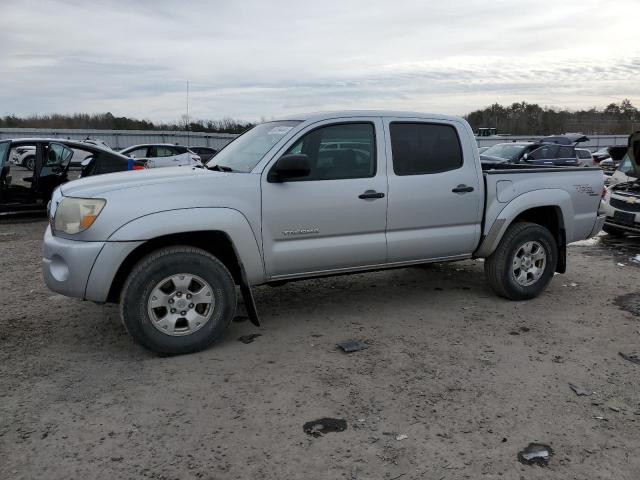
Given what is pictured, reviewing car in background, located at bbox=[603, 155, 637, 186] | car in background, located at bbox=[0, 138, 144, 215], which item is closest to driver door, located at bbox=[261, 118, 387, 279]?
car in background, located at bbox=[0, 138, 144, 215]

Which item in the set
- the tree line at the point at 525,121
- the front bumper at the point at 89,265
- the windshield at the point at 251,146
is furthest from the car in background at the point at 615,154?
the tree line at the point at 525,121

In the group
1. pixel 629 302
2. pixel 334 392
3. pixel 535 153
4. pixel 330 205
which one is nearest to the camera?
Answer: pixel 334 392

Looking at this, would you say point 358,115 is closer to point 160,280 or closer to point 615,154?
point 160,280

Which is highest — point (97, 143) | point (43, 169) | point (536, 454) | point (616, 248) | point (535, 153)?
point (97, 143)

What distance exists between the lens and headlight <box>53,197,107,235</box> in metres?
3.98

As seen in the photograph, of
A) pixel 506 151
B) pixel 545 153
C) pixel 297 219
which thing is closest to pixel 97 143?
pixel 506 151

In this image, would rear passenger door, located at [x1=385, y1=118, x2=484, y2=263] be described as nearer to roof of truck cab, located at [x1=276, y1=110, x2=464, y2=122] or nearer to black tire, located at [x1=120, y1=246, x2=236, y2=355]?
roof of truck cab, located at [x1=276, y1=110, x2=464, y2=122]

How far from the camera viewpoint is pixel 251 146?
5.02 m

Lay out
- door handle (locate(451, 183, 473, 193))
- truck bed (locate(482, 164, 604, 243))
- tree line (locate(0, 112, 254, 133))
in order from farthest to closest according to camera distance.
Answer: tree line (locate(0, 112, 254, 133)) → truck bed (locate(482, 164, 604, 243)) → door handle (locate(451, 183, 473, 193))

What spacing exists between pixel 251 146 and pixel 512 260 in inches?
115

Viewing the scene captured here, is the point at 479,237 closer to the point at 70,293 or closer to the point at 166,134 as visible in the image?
the point at 70,293

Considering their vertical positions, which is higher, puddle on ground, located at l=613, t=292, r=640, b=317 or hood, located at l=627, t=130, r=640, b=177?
hood, located at l=627, t=130, r=640, b=177

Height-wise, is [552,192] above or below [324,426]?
above

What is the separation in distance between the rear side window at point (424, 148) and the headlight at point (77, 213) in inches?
102
